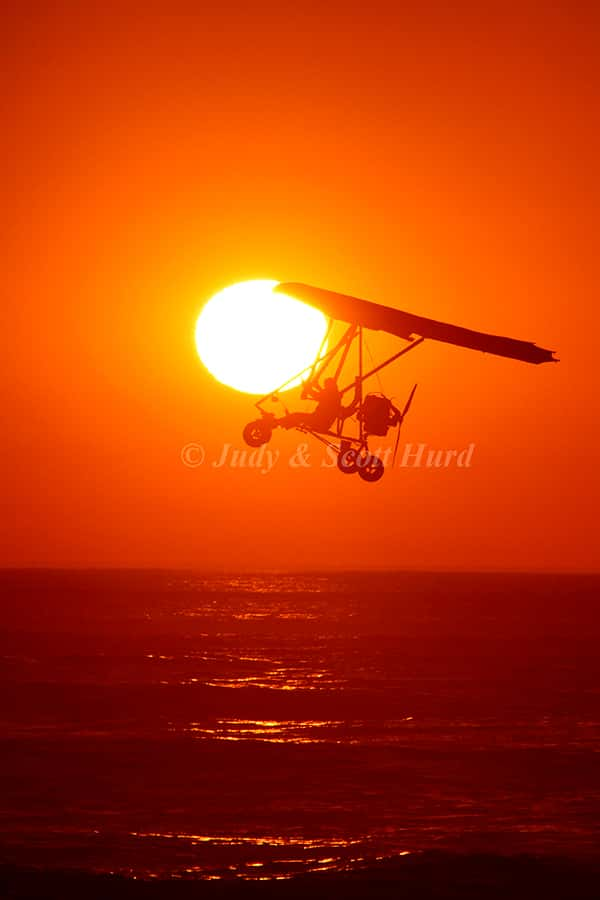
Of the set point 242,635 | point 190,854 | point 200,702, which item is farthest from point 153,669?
point 190,854

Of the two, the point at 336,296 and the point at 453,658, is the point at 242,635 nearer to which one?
the point at 453,658

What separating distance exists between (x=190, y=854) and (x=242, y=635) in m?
125

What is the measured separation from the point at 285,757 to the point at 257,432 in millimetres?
47277

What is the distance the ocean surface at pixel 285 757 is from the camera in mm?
57156

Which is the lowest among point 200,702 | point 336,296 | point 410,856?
point 410,856

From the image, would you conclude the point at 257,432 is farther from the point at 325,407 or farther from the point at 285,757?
the point at 285,757

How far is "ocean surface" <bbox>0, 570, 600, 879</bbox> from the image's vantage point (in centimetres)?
5716

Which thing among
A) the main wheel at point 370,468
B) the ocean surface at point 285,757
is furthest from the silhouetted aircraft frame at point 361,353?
the ocean surface at point 285,757

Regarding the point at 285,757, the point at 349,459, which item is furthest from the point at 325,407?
the point at 285,757

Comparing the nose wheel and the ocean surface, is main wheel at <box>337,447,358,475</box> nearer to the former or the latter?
the nose wheel

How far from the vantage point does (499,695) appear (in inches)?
4513

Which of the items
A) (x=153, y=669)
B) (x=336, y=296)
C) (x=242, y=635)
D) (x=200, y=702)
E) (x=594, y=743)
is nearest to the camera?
(x=336, y=296)

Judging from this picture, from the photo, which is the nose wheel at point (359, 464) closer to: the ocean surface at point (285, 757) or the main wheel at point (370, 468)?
the main wheel at point (370, 468)

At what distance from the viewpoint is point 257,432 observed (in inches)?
1528
